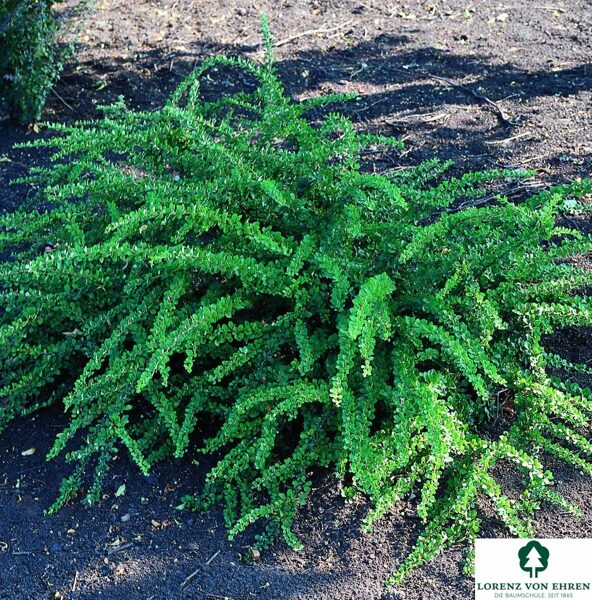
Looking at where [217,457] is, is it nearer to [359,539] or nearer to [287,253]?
[359,539]

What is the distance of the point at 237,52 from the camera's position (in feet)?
19.5

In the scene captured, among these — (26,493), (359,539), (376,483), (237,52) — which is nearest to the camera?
(376,483)

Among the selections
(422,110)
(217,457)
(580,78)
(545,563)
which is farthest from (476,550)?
(580,78)

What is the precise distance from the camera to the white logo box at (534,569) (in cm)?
250

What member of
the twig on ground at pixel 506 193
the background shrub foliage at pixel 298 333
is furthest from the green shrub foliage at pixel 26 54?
the twig on ground at pixel 506 193

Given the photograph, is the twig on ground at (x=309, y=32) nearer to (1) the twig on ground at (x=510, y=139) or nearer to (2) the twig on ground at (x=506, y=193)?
(1) the twig on ground at (x=510, y=139)

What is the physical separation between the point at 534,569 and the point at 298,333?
1.07 m

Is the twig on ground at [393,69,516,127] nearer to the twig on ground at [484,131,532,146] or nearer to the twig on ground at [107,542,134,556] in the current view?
the twig on ground at [484,131,532,146]

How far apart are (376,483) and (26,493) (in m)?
1.29

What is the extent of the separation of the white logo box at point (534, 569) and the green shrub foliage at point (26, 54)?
12.4 ft

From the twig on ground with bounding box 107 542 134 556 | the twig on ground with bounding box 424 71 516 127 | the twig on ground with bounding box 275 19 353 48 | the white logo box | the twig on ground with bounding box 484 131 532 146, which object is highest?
the twig on ground with bounding box 275 19 353 48

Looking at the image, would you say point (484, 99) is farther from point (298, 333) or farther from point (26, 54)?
point (298, 333)

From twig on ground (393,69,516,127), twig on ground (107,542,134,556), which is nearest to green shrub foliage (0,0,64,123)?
twig on ground (393,69,516,127)

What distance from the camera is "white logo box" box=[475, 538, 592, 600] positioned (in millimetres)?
2504
